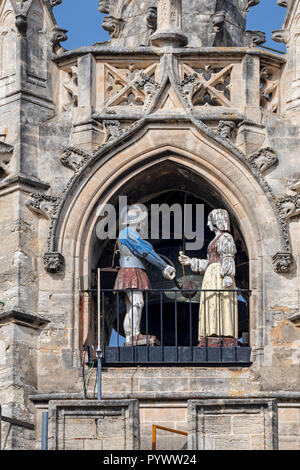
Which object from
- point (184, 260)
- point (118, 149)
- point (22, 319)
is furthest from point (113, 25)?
point (22, 319)

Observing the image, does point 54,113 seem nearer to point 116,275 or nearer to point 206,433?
point 116,275

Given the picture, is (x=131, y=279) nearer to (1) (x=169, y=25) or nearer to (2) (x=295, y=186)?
(2) (x=295, y=186)

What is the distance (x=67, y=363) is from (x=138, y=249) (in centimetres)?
176

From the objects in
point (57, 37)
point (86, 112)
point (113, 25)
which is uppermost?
point (113, 25)

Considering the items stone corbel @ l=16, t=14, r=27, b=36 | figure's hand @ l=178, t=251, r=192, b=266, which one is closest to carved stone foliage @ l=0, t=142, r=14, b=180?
stone corbel @ l=16, t=14, r=27, b=36

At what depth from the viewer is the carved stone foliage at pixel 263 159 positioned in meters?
30.3

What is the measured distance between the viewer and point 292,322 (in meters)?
29.7

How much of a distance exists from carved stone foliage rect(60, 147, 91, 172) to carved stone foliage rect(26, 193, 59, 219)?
0.45 m

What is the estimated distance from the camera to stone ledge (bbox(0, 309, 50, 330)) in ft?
96.7

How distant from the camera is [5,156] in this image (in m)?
30.4

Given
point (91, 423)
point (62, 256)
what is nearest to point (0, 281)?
point (62, 256)

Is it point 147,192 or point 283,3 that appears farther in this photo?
point 283,3

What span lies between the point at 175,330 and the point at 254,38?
12.2 ft

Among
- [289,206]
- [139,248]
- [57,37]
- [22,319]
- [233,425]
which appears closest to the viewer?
[233,425]
